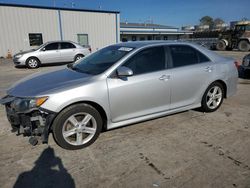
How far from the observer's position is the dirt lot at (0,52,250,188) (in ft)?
8.64

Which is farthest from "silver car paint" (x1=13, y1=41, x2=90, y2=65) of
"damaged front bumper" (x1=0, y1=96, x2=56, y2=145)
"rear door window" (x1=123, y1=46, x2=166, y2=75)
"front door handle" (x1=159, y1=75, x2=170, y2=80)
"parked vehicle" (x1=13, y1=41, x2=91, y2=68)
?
"front door handle" (x1=159, y1=75, x2=170, y2=80)

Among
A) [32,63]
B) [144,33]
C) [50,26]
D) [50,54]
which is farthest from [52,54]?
[144,33]

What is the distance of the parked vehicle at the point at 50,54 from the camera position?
12.2 metres

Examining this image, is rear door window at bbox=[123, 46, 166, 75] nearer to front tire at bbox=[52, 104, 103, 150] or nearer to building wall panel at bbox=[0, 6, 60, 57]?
front tire at bbox=[52, 104, 103, 150]

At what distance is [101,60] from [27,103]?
160cm

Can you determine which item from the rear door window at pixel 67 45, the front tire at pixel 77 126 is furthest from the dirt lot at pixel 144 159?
the rear door window at pixel 67 45

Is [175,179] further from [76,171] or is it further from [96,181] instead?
[76,171]

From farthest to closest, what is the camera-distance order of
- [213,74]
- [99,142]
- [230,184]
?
[213,74]
[99,142]
[230,184]

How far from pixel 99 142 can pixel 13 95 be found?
4.87 ft

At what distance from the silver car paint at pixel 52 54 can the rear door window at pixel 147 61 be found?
33.4 feet

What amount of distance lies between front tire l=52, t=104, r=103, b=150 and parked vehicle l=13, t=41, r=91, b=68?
1032 centimetres

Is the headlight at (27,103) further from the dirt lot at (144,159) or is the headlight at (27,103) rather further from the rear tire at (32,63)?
the rear tire at (32,63)

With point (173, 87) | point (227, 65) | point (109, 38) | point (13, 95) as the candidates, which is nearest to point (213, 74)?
point (227, 65)

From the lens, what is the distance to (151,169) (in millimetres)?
2832
